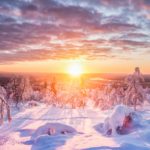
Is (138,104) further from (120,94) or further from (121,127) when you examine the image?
(121,127)

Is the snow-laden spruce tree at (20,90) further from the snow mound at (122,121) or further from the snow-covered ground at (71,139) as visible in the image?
the snow mound at (122,121)

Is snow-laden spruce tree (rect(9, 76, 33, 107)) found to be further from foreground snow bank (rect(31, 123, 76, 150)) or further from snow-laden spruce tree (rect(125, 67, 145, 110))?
foreground snow bank (rect(31, 123, 76, 150))

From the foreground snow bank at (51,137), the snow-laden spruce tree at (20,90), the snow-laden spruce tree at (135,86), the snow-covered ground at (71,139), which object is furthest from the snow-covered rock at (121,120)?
the snow-laden spruce tree at (20,90)

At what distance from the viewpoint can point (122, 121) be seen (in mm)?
30641

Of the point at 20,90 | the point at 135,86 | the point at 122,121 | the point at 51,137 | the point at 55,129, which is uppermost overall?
the point at 135,86

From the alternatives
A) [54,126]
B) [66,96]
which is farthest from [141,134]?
[66,96]

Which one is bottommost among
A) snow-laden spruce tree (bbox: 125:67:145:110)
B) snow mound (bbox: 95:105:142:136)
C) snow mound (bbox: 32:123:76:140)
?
snow mound (bbox: 32:123:76:140)

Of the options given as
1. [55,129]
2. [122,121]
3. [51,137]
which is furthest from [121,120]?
[51,137]

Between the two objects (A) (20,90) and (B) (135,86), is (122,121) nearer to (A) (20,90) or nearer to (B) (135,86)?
(B) (135,86)

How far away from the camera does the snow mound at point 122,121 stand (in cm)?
3011

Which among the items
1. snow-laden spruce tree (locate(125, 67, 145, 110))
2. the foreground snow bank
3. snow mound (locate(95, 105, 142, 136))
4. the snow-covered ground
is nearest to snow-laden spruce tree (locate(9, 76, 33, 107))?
snow-laden spruce tree (locate(125, 67, 145, 110))

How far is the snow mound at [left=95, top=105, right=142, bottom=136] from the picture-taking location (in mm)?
30109

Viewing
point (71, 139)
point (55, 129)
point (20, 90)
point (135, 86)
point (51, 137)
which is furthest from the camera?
point (20, 90)

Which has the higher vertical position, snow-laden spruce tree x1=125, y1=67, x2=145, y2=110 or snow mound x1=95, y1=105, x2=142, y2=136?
snow-laden spruce tree x1=125, y1=67, x2=145, y2=110
